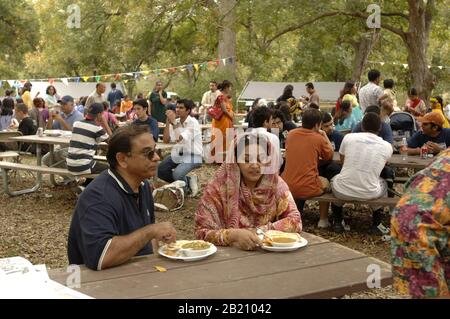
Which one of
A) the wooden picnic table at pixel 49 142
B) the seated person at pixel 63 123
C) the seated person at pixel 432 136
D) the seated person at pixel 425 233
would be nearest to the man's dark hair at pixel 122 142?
the seated person at pixel 425 233

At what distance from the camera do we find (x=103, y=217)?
240cm

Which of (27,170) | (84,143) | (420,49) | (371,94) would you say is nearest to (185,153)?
(84,143)

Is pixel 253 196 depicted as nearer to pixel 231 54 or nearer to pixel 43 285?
pixel 43 285

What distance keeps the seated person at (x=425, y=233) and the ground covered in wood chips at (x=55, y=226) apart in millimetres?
2445

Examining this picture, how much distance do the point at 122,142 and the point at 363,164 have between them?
3339 mm

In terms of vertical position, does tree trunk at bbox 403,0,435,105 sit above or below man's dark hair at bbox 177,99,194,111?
above

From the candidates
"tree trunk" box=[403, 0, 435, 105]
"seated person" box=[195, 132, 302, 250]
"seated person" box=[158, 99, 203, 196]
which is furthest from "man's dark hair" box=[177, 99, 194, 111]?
"tree trunk" box=[403, 0, 435, 105]

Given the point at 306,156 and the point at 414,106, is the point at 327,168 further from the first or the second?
the point at 414,106

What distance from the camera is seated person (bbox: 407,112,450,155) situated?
6027 millimetres

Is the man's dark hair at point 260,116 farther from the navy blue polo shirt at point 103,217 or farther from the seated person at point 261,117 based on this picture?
the navy blue polo shirt at point 103,217

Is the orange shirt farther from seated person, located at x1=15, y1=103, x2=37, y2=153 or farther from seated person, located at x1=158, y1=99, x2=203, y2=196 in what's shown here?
seated person, located at x1=15, y1=103, x2=37, y2=153

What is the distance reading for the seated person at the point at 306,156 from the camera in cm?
570

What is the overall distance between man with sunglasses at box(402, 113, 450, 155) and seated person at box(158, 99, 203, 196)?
269 cm

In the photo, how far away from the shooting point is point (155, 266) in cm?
236
